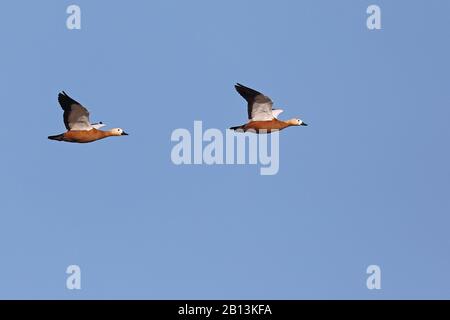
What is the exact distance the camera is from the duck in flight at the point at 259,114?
46.3 m

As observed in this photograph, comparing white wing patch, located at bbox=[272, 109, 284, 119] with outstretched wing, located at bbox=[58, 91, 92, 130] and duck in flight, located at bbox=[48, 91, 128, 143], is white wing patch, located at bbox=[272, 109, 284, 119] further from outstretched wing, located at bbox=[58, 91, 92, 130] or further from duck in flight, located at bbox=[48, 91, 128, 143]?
outstretched wing, located at bbox=[58, 91, 92, 130]

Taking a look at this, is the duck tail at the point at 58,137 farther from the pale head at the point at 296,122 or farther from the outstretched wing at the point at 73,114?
the pale head at the point at 296,122

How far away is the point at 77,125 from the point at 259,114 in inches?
202

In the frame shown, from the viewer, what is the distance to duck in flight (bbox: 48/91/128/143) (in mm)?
45438

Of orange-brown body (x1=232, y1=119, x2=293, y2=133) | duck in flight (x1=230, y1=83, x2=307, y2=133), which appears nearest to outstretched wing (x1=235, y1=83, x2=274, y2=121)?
duck in flight (x1=230, y1=83, x2=307, y2=133)

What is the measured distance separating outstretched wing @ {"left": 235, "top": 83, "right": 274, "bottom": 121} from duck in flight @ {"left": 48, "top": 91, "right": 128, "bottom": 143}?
4.06m

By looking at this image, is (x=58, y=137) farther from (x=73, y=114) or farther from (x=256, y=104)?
(x=256, y=104)

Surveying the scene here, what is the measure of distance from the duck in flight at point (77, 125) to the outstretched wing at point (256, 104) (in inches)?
160

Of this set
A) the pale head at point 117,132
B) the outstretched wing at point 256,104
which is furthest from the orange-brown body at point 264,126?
the pale head at point 117,132

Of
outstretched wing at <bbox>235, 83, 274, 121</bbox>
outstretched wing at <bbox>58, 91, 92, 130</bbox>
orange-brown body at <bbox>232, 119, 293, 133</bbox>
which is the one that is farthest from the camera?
orange-brown body at <bbox>232, 119, 293, 133</bbox>
